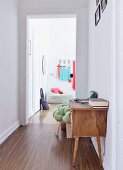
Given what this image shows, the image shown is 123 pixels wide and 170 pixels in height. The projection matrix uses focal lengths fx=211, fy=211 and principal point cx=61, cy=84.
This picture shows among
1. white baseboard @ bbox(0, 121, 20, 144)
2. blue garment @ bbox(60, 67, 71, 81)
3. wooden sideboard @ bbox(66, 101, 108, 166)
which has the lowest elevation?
white baseboard @ bbox(0, 121, 20, 144)

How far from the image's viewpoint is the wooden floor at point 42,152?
2412 millimetres

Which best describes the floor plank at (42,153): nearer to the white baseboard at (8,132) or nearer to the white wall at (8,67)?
the white baseboard at (8,132)

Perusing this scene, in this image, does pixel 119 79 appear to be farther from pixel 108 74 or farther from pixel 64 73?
pixel 64 73

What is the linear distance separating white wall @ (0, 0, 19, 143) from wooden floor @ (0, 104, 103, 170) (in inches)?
11.0

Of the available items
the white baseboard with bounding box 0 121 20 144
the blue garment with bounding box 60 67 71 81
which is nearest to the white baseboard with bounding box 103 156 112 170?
the white baseboard with bounding box 0 121 20 144

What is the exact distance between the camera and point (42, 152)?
9.29 feet

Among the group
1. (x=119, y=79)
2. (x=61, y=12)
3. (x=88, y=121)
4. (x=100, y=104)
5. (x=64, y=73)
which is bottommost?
(x=88, y=121)

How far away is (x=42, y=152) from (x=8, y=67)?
1.57m

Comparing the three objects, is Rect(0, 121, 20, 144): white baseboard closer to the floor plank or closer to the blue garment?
the floor plank

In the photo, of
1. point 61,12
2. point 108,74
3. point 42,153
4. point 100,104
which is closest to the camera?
point 108,74

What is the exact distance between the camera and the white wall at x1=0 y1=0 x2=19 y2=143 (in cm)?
328

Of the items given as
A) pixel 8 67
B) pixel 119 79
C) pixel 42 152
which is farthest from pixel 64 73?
pixel 119 79

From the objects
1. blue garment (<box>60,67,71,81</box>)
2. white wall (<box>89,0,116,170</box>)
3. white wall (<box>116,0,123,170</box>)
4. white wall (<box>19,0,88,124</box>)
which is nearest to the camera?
white wall (<box>116,0,123,170</box>)

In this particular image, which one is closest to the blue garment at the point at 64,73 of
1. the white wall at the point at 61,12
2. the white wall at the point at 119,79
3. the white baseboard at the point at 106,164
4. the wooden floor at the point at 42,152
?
the white wall at the point at 61,12
